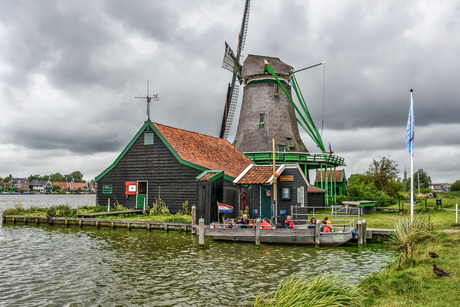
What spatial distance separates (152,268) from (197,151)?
18419 millimetres

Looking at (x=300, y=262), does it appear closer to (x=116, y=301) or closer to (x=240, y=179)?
(x=116, y=301)

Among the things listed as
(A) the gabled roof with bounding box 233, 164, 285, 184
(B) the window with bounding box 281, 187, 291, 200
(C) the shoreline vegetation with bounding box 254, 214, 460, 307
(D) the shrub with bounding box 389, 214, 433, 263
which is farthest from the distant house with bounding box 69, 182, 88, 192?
(C) the shoreline vegetation with bounding box 254, 214, 460, 307

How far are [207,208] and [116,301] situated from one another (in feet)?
44.2

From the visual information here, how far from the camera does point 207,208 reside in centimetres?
2430

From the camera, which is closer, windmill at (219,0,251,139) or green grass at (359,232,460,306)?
green grass at (359,232,460,306)

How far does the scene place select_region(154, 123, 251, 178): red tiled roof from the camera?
30564 mm

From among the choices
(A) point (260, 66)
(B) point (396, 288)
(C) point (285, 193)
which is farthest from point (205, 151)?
(B) point (396, 288)

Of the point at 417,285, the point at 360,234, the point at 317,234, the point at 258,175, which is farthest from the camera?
the point at 258,175

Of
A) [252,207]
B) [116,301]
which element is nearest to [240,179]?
[252,207]

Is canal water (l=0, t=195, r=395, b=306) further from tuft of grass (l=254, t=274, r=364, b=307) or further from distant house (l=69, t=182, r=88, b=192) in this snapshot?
distant house (l=69, t=182, r=88, b=192)

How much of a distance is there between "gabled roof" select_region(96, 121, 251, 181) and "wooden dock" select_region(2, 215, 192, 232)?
202 inches

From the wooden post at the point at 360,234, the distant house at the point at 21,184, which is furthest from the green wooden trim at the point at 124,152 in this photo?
the distant house at the point at 21,184

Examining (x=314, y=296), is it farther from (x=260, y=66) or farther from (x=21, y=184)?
(x=21, y=184)

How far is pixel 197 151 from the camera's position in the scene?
32.6 metres
